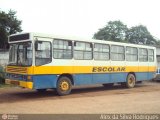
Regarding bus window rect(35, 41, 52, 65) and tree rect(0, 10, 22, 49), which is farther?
tree rect(0, 10, 22, 49)

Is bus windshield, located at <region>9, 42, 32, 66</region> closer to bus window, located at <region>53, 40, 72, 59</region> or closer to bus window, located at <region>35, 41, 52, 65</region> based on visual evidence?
bus window, located at <region>35, 41, 52, 65</region>

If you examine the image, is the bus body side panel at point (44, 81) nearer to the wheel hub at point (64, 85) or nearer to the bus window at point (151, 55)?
the wheel hub at point (64, 85)

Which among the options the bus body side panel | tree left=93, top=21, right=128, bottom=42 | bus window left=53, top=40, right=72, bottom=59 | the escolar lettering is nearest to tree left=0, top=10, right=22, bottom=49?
the escolar lettering

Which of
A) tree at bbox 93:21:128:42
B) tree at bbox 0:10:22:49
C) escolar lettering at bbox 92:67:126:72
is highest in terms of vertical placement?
tree at bbox 93:21:128:42

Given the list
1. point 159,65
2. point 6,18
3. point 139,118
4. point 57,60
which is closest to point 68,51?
point 57,60

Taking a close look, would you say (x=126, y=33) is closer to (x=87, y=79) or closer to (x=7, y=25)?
(x=7, y=25)

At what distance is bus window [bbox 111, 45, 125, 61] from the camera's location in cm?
1931

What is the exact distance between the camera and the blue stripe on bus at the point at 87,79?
14.6m

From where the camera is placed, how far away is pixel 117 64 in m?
19.5

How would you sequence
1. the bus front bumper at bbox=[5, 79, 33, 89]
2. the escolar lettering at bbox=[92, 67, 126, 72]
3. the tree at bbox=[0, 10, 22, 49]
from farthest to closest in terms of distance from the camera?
the tree at bbox=[0, 10, 22, 49], the escolar lettering at bbox=[92, 67, 126, 72], the bus front bumper at bbox=[5, 79, 33, 89]

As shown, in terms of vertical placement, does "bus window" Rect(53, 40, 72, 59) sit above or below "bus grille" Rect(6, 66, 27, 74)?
above

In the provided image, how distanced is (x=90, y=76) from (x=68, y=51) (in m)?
2.15

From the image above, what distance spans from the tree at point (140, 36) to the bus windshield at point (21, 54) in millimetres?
59700

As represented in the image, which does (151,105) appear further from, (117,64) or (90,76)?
(117,64)
